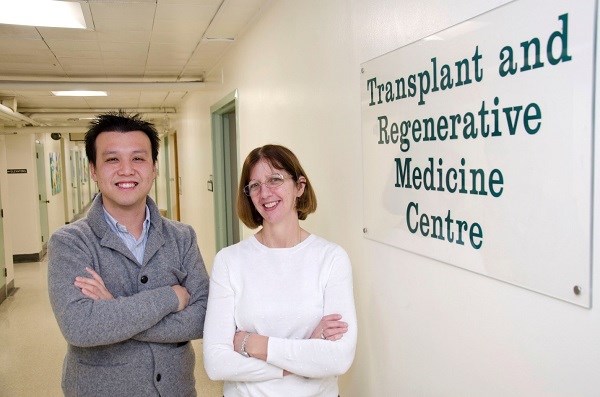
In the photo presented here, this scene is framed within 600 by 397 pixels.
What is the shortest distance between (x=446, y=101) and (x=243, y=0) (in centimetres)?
216

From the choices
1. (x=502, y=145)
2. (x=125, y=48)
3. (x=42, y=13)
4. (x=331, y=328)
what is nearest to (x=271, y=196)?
(x=331, y=328)

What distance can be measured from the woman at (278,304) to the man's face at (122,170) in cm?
33

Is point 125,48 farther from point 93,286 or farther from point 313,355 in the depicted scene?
point 313,355

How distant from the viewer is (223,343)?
151 cm

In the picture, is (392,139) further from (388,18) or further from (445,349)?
(445,349)

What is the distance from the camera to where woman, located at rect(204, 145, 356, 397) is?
1.45 meters

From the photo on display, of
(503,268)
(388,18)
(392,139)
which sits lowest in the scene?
(503,268)

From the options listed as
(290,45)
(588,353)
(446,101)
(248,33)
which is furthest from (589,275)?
(248,33)

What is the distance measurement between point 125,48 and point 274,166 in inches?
133

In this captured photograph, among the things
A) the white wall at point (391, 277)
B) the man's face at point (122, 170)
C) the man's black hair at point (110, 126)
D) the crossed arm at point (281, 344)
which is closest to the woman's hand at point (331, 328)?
the crossed arm at point (281, 344)

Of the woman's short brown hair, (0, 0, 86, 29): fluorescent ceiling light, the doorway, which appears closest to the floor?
the doorway

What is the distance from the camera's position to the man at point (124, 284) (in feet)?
4.86

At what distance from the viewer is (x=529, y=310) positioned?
1168 mm

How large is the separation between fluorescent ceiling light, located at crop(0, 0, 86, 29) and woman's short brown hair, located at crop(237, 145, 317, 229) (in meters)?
2.19
